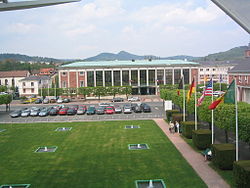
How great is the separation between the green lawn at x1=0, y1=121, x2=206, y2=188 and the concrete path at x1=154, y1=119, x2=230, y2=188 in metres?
0.45

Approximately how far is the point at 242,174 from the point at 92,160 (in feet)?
33.9

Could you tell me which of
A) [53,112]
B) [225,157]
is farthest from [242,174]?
[53,112]

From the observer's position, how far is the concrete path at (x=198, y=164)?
1523 cm

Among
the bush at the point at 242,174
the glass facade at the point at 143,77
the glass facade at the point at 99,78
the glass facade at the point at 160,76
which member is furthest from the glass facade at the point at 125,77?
the bush at the point at 242,174

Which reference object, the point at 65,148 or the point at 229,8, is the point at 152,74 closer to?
the point at 65,148

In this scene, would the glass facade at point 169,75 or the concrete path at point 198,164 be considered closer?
the concrete path at point 198,164

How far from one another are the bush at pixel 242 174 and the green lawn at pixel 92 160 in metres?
2.06

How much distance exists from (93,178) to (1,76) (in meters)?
103

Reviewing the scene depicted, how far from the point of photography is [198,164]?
729 inches

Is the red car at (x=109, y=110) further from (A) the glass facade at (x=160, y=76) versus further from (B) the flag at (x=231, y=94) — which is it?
(A) the glass facade at (x=160, y=76)

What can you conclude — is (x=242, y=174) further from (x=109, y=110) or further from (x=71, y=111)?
(x=71, y=111)

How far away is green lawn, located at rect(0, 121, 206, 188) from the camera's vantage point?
1605cm

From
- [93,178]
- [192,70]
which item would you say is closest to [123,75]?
[192,70]

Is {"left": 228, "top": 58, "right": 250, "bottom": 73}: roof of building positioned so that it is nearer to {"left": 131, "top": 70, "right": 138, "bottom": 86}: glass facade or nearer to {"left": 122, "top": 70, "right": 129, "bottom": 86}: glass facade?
{"left": 131, "top": 70, "right": 138, "bottom": 86}: glass facade
